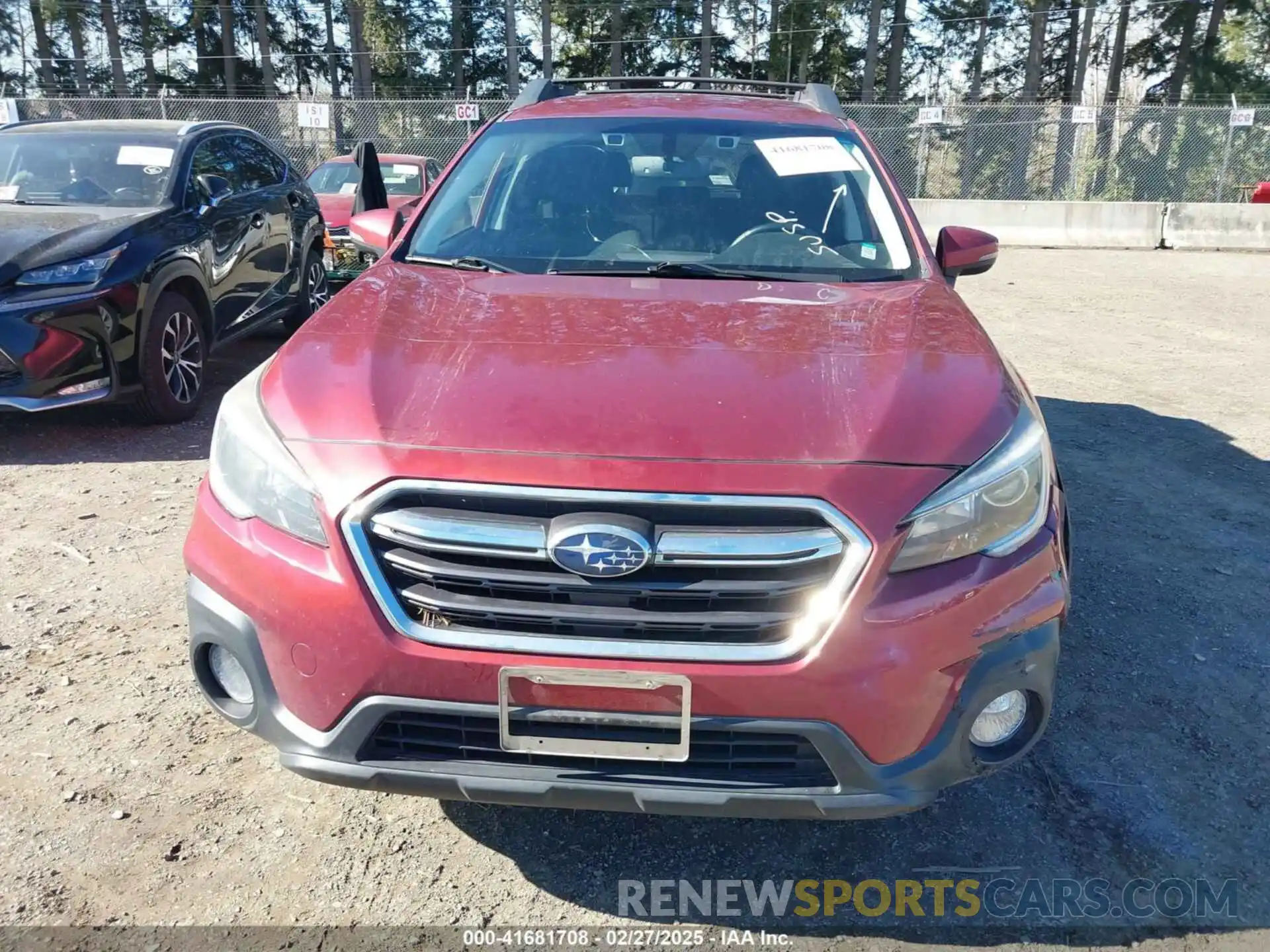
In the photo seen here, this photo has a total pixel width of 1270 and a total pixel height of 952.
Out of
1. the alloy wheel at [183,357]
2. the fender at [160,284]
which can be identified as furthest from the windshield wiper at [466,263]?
the alloy wheel at [183,357]

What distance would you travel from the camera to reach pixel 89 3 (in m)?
33.2

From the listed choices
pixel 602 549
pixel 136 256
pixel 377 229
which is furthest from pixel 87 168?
pixel 602 549

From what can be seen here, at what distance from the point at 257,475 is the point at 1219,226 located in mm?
17167

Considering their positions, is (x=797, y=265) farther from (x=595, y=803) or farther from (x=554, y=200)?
(x=595, y=803)

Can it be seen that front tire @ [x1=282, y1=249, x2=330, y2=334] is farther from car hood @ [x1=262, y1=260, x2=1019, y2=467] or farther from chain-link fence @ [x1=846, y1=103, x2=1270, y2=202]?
chain-link fence @ [x1=846, y1=103, x2=1270, y2=202]

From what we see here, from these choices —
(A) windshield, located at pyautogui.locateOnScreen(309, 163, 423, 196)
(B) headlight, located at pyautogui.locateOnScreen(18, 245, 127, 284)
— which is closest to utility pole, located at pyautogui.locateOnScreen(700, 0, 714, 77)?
(A) windshield, located at pyautogui.locateOnScreen(309, 163, 423, 196)

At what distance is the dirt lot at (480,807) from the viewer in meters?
2.36

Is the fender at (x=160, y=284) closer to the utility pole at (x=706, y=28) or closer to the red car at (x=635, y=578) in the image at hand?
A: the red car at (x=635, y=578)

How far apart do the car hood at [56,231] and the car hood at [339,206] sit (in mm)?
5340

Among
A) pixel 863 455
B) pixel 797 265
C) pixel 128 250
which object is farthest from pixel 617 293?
pixel 128 250

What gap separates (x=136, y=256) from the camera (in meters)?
5.38

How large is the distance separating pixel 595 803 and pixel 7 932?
4.43ft

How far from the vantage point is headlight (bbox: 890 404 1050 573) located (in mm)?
2027

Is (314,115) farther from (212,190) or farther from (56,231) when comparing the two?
(56,231)
